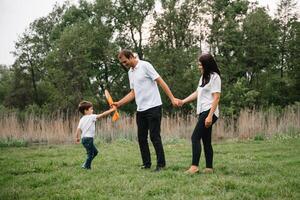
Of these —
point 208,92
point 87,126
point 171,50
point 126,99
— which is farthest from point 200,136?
point 171,50

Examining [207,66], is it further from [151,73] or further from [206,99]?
[151,73]

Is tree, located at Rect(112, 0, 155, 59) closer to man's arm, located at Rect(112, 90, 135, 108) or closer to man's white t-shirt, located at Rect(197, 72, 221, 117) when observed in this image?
man's arm, located at Rect(112, 90, 135, 108)

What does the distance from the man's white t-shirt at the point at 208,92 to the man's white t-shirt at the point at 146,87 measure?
0.69m

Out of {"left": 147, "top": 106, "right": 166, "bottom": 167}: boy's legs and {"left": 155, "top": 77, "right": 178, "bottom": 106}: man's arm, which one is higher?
{"left": 155, "top": 77, "right": 178, "bottom": 106}: man's arm

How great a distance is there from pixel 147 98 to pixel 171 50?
3018 cm

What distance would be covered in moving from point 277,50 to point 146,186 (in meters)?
32.1

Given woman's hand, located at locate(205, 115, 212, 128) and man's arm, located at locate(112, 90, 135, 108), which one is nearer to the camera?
woman's hand, located at locate(205, 115, 212, 128)

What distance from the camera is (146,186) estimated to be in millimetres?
4664

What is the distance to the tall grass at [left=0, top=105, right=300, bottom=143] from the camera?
1352 centimetres

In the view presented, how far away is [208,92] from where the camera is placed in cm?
565

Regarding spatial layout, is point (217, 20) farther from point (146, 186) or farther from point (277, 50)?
point (146, 186)

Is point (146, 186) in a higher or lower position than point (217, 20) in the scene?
lower

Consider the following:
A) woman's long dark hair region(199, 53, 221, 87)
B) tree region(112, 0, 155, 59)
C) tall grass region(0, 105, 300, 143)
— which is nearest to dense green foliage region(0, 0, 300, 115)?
tree region(112, 0, 155, 59)

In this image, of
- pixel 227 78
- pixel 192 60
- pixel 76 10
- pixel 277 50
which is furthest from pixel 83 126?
pixel 76 10
